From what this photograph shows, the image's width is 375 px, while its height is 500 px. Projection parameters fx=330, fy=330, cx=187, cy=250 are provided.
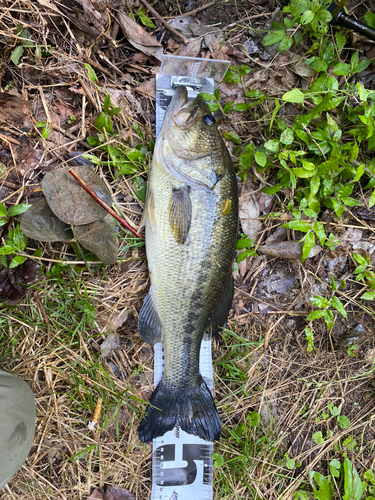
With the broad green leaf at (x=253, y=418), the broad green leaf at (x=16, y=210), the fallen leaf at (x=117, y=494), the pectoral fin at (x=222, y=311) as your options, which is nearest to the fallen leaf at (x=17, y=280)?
the broad green leaf at (x=16, y=210)

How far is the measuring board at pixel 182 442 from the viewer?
2660mm

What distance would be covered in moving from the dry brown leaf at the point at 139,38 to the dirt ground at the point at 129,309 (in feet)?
0.04

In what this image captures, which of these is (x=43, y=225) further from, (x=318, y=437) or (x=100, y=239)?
(x=318, y=437)

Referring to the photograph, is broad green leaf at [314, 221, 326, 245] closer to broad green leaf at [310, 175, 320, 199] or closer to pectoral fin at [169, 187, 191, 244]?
broad green leaf at [310, 175, 320, 199]

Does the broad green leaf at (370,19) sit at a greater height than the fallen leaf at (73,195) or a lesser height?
greater

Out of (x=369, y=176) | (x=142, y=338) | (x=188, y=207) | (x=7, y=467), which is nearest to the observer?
(x=7, y=467)

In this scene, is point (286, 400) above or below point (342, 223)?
below

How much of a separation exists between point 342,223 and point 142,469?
2686 mm

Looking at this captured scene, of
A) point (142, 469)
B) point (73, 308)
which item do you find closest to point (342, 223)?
point (73, 308)

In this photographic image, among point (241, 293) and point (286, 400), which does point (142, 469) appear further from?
point (241, 293)

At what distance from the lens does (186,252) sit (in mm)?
2410

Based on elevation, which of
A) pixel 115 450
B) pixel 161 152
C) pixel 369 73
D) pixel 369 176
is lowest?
pixel 115 450

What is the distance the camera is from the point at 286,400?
9.65 ft

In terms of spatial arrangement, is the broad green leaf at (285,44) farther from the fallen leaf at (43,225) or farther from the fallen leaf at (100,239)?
the fallen leaf at (43,225)
